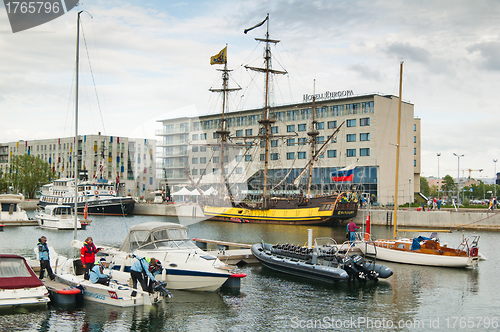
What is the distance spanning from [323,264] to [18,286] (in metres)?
14.4

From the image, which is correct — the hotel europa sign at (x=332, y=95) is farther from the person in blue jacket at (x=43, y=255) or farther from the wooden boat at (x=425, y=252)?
the person in blue jacket at (x=43, y=255)

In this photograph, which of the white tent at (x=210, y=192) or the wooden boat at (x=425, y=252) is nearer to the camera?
the wooden boat at (x=425, y=252)

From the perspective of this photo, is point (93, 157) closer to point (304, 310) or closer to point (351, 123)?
point (351, 123)

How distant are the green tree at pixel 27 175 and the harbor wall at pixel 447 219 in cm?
8481

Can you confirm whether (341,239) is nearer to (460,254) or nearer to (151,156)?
(460,254)

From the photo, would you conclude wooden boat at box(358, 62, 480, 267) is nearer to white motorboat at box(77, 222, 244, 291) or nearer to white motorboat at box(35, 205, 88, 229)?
white motorboat at box(77, 222, 244, 291)

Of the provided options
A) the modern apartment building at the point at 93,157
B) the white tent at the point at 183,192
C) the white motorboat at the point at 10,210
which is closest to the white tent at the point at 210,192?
the white tent at the point at 183,192

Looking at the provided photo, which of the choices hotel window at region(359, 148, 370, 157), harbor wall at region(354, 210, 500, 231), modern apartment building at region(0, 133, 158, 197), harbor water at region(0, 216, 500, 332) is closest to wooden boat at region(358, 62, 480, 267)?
harbor water at region(0, 216, 500, 332)

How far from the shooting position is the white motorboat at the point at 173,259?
61.8 ft

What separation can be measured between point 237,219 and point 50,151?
84.7 metres

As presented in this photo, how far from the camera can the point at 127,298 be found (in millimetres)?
16203

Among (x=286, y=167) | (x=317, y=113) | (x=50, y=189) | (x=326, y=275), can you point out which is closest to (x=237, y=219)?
(x=286, y=167)

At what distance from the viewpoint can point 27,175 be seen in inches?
4139

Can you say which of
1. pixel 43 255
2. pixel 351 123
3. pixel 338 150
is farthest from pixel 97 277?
pixel 351 123
